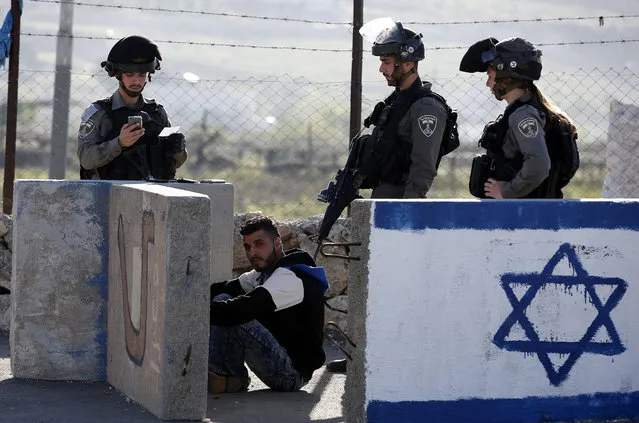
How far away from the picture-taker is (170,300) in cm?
600

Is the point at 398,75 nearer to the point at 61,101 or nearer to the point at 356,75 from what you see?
the point at 356,75

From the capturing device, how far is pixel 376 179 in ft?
23.9

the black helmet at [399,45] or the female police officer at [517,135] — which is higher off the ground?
the black helmet at [399,45]

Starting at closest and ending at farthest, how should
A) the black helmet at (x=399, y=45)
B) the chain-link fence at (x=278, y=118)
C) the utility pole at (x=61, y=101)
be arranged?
1. the black helmet at (x=399, y=45)
2. the chain-link fence at (x=278, y=118)
3. the utility pole at (x=61, y=101)

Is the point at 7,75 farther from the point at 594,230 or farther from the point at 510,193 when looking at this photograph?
the point at 594,230

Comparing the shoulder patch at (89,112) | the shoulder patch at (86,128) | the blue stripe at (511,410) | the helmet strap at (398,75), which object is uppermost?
the helmet strap at (398,75)

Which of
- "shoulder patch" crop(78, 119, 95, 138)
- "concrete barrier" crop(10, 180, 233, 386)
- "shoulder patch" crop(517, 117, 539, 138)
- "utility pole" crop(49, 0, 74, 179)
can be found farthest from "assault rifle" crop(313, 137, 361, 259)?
"utility pole" crop(49, 0, 74, 179)

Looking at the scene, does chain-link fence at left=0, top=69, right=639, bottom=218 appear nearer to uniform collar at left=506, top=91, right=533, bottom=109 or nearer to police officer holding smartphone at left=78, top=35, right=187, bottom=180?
police officer holding smartphone at left=78, top=35, right=187, bottom=180

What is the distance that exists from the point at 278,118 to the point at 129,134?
443 centimetres

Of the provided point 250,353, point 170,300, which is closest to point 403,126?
point 250,353

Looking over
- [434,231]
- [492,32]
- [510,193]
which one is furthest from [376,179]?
[492,32]

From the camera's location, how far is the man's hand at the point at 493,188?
678 centimetres

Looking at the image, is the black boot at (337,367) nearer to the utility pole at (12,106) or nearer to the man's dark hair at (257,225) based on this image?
the man's dark hair at (257,225)

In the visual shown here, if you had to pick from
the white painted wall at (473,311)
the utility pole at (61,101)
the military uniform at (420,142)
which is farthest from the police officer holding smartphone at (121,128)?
the white painted wall at (473,311)
